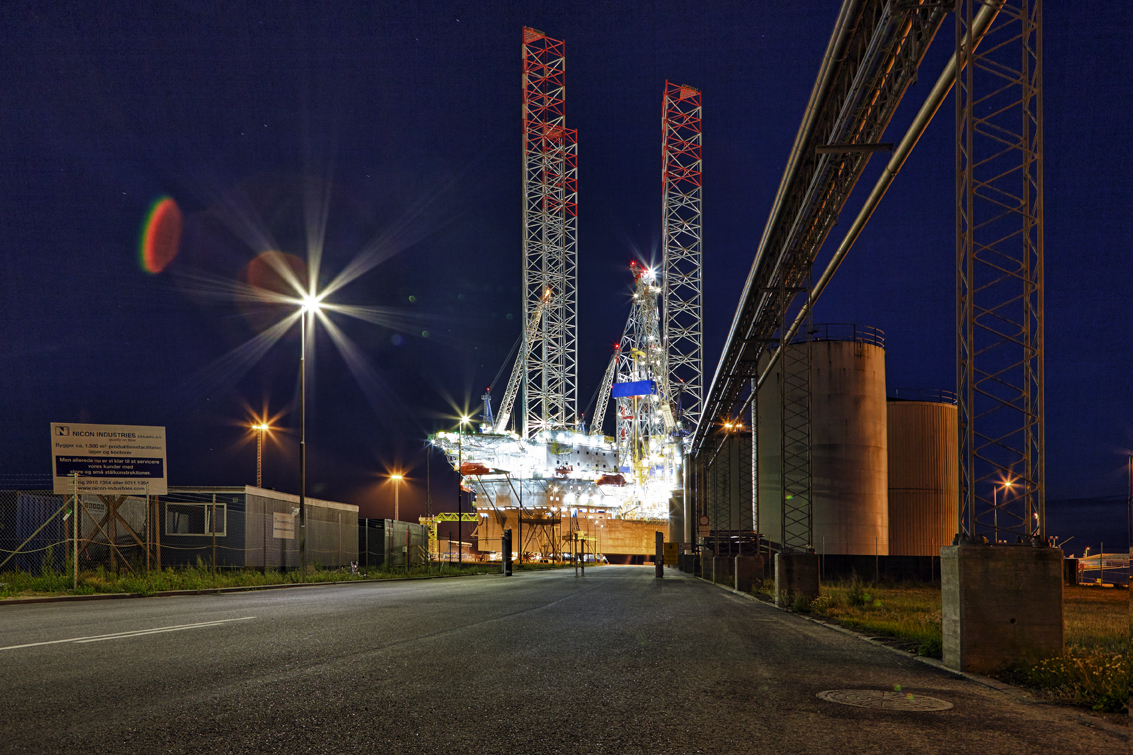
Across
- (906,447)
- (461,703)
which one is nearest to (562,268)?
(906,447)

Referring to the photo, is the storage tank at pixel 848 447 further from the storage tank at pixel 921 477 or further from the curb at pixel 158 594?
the curb at pixel 158 594

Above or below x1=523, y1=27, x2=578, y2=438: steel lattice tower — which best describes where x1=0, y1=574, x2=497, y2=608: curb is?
below

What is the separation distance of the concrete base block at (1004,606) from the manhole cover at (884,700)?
7.03 ft

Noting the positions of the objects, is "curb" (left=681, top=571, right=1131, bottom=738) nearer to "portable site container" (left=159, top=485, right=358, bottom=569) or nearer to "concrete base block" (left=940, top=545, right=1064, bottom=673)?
"concrete base block" (left=940, top=545, right=1064, bottom=673)

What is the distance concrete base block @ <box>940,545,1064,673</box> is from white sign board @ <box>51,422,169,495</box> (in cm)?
1949

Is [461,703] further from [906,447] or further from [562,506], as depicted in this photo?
[562,506]

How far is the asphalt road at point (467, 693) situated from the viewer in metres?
4.95

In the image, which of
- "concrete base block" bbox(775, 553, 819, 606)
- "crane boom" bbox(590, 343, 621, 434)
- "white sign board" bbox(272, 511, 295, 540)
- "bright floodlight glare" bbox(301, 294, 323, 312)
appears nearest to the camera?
"concrete base block" bbox(775, 553, 819, 606)

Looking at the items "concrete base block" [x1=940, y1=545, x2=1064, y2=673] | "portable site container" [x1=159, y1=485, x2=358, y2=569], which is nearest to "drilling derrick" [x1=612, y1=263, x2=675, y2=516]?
"portable site container" [x1=159, y1=485, x2=358, y2=569]

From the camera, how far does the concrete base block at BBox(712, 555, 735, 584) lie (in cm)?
3309

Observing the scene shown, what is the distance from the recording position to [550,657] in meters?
8.73

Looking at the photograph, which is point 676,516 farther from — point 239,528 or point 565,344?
point 239,528

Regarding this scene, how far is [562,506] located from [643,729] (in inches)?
4235

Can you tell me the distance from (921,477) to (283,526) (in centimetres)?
3114
